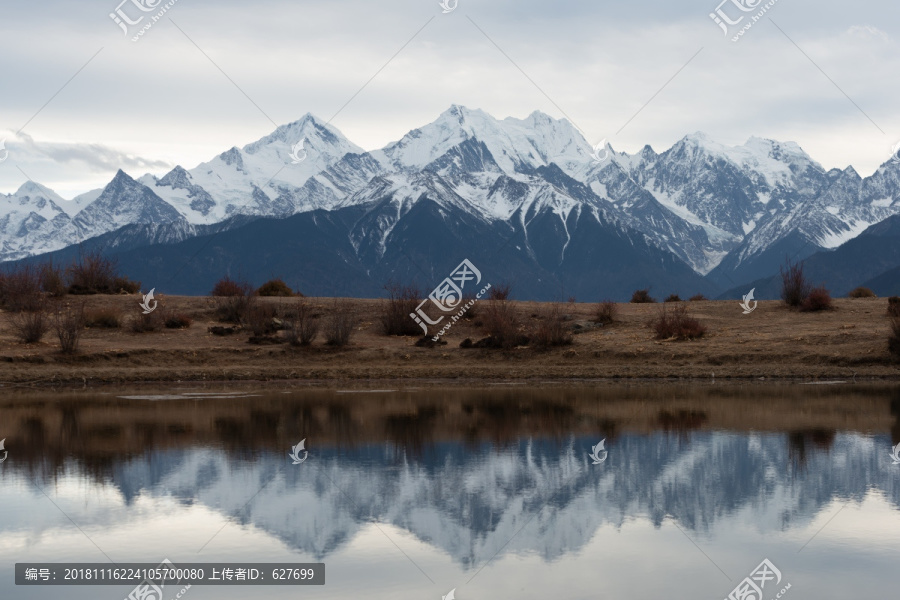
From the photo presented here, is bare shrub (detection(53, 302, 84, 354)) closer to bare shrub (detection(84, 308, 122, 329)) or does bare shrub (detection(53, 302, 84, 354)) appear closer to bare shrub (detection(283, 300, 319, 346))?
bare shrub (detection(84, 308, 122, 329))

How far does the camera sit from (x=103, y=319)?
153ft

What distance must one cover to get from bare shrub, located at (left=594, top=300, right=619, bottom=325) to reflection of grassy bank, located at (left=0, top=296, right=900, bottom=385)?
353 mm

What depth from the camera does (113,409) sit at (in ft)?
96.1

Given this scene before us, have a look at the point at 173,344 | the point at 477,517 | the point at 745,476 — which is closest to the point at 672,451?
the point at 745,476

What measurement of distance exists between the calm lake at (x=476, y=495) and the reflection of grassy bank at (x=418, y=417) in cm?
14

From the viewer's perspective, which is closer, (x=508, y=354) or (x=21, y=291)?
(x=508, y=354)

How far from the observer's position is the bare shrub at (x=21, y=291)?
49.0 m

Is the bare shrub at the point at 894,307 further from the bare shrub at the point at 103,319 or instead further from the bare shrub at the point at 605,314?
the bare shrub at the point at 103,319

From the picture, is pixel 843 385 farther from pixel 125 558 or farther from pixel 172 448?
pixel 125 558

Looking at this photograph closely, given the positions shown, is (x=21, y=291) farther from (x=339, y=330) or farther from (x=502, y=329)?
(x=502, y=329)

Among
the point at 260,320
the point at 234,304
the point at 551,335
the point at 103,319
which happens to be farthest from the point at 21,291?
the point at 551,335


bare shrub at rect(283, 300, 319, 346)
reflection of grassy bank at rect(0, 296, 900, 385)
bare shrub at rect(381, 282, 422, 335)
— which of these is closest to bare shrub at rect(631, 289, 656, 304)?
reflection of grassy bank at rect(0, 296, 900, 385)

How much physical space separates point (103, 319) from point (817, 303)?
108 ft

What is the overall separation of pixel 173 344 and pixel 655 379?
20.1 metres
